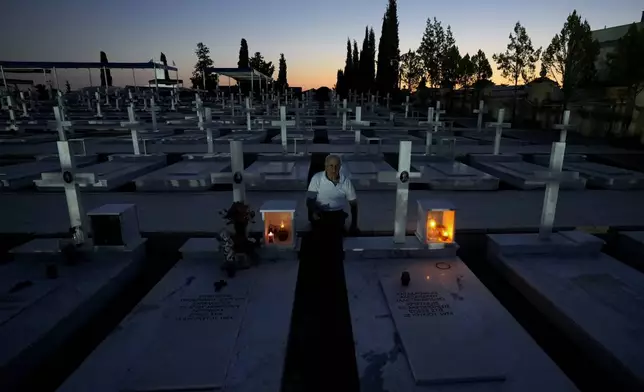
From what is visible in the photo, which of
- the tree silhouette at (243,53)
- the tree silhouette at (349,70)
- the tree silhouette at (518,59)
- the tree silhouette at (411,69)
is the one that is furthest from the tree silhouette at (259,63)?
the tree silhouette at (518,59)

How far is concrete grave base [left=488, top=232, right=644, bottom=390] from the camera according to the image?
10.8ft

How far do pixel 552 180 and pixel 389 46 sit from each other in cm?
5212

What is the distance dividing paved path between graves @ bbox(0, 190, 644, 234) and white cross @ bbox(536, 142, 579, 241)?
0.88 metres

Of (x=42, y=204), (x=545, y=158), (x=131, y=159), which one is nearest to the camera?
(x=42, y=204)

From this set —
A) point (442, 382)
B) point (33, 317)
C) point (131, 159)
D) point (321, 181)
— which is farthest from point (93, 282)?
point (131, 159)

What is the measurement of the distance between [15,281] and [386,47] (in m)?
54.9

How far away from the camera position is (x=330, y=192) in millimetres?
5555

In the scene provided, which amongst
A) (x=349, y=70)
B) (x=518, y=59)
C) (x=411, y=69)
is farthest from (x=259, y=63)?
(x=518, y=59)

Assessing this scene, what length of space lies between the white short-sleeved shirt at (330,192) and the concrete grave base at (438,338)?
1.16m

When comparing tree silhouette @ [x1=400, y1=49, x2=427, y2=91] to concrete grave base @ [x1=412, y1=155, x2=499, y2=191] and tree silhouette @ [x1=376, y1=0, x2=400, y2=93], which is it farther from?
concrete grave base @ [x1=412, y1=155, x2=499, y2=191]

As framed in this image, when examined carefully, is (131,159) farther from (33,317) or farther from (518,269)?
(518,269)

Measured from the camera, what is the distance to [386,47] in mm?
52844

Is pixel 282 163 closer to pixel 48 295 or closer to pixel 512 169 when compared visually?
pixel 512 169

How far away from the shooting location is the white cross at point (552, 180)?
5.36 metres
